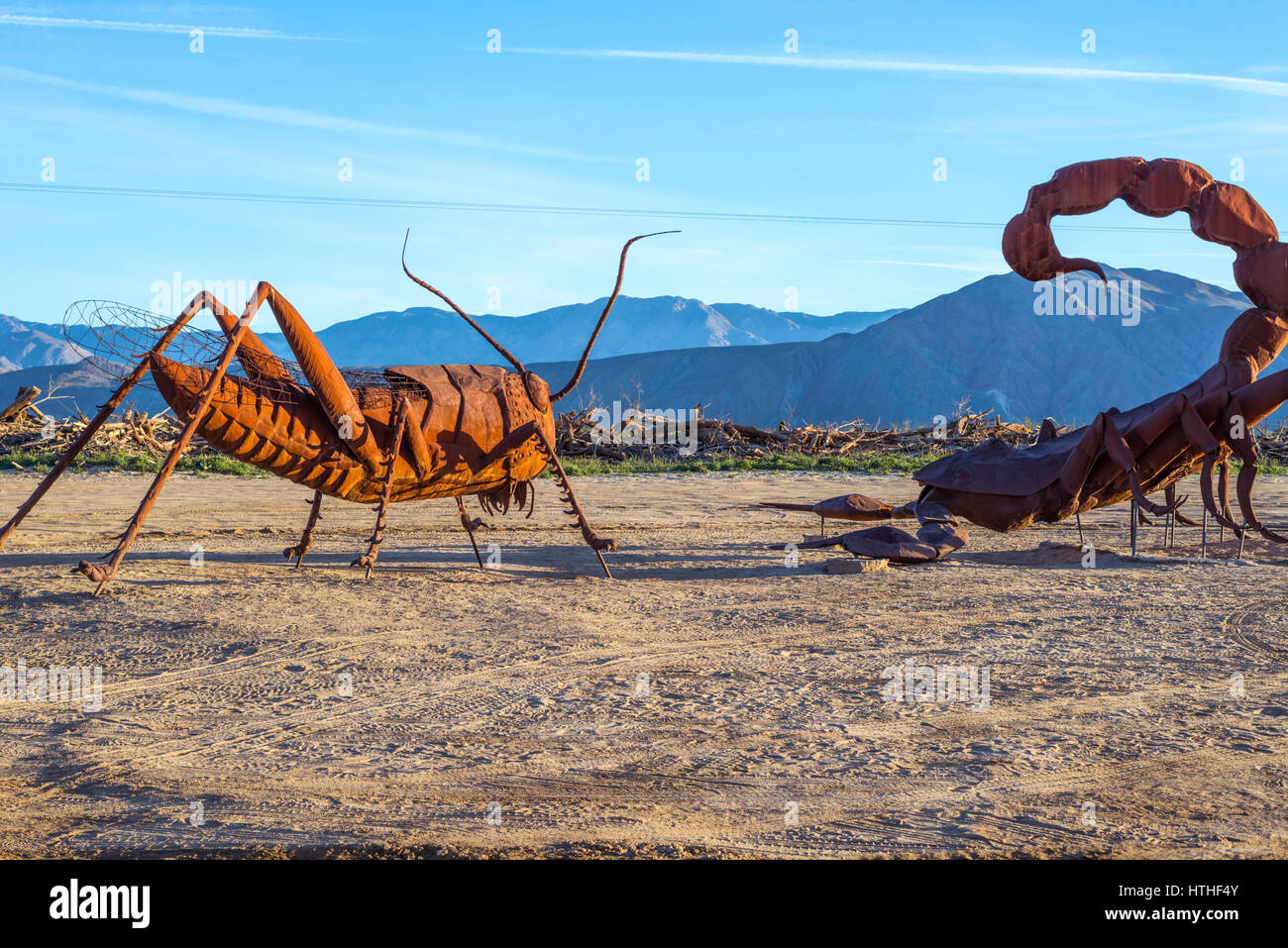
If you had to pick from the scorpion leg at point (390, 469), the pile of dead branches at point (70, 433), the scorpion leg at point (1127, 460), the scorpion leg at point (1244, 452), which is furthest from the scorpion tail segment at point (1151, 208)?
the pile of dead branches at point (70, 433)

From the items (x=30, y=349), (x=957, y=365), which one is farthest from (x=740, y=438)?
(x=30, y=349)

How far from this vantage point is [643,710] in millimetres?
5141

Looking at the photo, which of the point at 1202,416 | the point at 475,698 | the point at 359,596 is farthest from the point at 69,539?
the point at 1202,416

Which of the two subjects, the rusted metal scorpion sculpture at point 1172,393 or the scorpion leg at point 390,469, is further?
the rusted metal scorpion sculpture at point 1172,393

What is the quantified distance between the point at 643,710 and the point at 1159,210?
6854 millimetres

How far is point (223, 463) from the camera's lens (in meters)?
20.2

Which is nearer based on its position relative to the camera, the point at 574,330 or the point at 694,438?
the point at 694,438

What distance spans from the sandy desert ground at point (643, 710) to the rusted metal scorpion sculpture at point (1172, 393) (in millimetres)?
864

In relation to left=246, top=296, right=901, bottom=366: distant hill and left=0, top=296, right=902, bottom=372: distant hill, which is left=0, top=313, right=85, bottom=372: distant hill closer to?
left=0, top=296, right=902, bottom=372: distant hill

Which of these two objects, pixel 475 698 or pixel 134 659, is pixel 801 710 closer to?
pixel 475 698

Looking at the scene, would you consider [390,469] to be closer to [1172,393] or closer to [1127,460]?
[1127,460]

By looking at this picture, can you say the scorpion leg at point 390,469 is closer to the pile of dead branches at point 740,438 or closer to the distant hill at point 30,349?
the pile of dead branches at point 740,438

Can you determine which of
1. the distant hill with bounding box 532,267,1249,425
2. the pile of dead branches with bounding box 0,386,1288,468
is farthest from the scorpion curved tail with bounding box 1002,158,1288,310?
the distant hill with bounding box 532,267,1249,425

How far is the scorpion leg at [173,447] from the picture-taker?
6.05m
